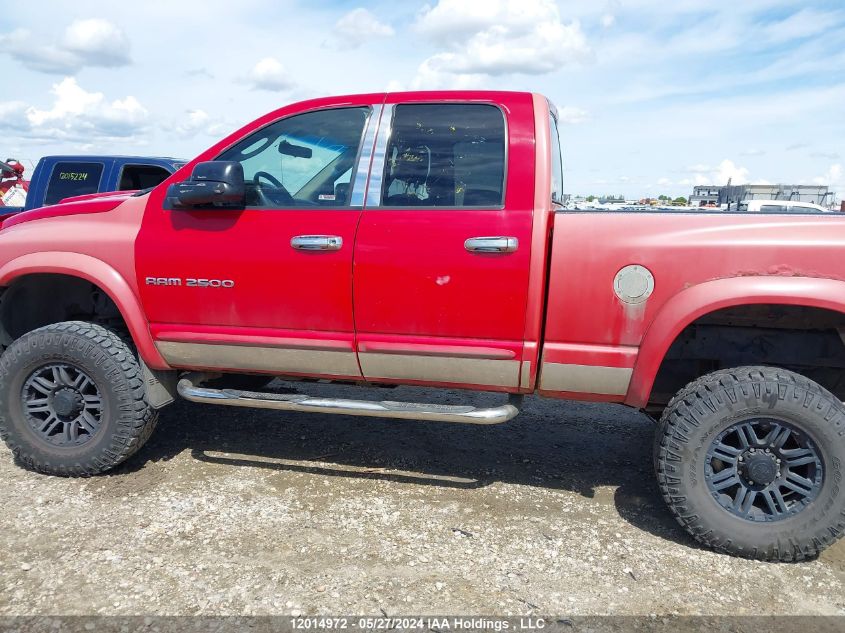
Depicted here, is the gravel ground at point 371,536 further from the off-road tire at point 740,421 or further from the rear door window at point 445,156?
the rear door window at point 445,156

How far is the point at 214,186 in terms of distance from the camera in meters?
2.93

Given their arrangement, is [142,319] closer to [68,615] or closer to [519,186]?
[68,615]

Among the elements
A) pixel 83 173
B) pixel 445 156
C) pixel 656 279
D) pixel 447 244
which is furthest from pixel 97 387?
pixel 83 173

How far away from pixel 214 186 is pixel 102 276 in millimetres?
824

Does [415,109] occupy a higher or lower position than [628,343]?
higher

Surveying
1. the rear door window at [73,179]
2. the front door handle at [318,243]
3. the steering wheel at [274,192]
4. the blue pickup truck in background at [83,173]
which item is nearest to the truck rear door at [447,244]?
the front door handle at [318,243]

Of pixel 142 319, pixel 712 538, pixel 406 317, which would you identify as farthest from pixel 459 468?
pixel 142 319

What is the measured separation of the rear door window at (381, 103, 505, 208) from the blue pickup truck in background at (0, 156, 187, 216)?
5053 millimetres

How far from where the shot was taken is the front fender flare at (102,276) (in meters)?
3.17

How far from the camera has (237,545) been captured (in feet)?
8.96

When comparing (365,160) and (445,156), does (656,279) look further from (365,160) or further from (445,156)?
(365,160)

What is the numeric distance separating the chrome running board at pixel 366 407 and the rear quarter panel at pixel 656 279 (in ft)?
1.04

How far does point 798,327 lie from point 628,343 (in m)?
0.85

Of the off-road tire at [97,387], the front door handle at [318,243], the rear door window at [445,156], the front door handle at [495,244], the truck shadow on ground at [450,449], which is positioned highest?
the rear door window at [445,156]
